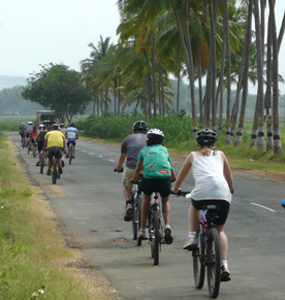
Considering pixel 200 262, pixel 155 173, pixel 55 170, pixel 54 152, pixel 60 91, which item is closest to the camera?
pixel 200 262

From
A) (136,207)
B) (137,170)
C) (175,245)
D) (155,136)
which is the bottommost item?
(175,245)

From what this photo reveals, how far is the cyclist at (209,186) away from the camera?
260 inches

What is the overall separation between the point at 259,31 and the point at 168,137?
16.5 meters

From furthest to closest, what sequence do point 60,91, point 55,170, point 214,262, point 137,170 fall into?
point 60,91 → point 55,170 → point 137,170 → point 214,262

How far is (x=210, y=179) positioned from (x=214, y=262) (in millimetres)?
888

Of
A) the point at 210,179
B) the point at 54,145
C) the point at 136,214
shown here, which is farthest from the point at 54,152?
the point at 210,179

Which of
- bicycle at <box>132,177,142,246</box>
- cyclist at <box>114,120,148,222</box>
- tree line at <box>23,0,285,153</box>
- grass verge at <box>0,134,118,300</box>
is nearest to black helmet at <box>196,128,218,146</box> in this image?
grass verge at <box>0,134,118,300</box>

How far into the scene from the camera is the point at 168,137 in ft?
146

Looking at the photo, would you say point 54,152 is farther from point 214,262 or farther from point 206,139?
point 214,262

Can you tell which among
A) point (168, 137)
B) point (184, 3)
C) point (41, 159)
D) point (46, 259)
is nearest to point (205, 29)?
point (184, 3)

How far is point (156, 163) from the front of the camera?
858cm

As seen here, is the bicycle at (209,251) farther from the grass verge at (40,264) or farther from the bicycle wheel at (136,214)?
the bicycle wheel at (136,214)

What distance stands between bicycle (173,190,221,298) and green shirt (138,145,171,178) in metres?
1.50

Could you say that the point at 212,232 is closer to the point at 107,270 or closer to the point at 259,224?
the point at 107,270
